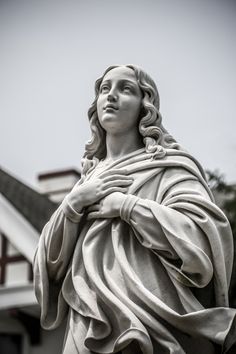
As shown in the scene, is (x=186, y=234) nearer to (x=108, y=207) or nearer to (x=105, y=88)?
(x=108, y=207)

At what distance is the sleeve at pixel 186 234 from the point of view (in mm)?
4609

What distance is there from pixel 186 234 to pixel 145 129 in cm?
87

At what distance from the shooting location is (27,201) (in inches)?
755

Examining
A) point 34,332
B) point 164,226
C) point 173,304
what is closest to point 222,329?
point 173,304

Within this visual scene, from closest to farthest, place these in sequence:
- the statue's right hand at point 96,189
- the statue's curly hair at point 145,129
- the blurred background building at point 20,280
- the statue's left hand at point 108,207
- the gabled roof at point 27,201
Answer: the statue's left hand at point 108,207 → the statue's right hand at point 96,189 → the statue's curly hair at point 145,129 → the blurred background building at point 20,280 → the gabled roof at point 27,201

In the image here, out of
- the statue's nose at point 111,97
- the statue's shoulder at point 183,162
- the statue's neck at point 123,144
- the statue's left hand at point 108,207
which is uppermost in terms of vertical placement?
the statue's nose at point 111,97

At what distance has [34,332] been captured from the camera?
16094mm

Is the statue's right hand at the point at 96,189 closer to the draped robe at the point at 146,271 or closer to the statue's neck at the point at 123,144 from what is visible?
the draped robe at the point at 146,271

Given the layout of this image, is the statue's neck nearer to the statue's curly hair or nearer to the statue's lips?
the statue's curly hair

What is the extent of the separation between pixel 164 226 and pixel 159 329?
557 mm

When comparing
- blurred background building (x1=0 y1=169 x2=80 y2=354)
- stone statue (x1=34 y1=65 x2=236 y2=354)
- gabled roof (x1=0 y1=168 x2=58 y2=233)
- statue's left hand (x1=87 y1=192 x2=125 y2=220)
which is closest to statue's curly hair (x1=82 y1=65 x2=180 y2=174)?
stone statue (x1=34 y1=65 x2=236 y2=354)

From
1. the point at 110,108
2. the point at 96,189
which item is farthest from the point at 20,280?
the point at 96,189

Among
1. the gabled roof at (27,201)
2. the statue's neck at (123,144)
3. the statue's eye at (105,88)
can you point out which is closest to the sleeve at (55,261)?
the statue's neck at (123,144)

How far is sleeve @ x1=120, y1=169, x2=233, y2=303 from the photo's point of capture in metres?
4.61
